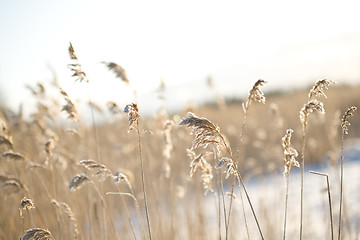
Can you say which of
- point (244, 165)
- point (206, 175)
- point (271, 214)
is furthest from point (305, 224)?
point (244, 165)

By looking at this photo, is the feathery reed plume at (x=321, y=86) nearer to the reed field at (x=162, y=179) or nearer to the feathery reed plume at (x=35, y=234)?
the reed field at (x=162, y=179)

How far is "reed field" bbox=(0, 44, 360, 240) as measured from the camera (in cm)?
144

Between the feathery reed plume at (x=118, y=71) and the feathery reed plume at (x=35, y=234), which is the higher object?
the feathery reed plume at (x=118, y=71)

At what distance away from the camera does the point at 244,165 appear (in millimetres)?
7574

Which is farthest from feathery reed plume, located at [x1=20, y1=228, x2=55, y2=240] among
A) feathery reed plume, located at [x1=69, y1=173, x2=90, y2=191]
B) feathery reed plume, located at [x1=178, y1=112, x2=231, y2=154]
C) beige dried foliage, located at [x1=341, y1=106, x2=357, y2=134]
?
beige dried foliage, located at [x1=341, y1=106, x2=357, y2=134]

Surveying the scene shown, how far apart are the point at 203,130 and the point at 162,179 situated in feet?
6.01

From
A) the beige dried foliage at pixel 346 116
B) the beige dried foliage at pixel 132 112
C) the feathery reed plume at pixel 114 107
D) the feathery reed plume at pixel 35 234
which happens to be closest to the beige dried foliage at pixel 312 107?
the beige dried foliage at pixel 346 116

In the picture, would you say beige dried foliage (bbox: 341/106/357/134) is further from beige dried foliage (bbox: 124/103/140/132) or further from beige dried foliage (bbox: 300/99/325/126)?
beige dried foliage (bbox: 124/103/140/132)

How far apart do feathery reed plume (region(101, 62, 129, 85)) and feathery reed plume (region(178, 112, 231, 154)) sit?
1067 millimetres

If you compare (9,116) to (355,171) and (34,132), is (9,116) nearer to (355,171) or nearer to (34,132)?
(34,132)

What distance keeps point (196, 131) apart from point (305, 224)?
103 inches

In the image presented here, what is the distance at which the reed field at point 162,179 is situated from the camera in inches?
56.9

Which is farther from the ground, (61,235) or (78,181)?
(78,181)

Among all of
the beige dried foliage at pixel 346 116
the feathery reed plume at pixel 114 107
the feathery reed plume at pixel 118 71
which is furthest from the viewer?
the feathery reed plume at pixel 114 107
